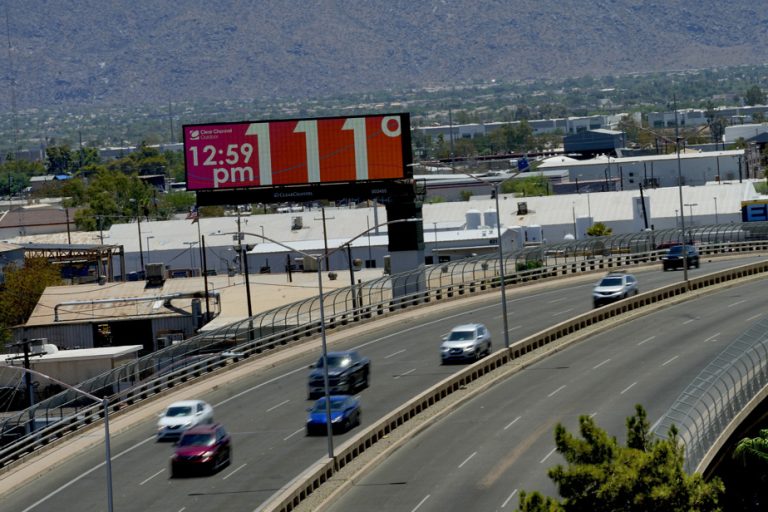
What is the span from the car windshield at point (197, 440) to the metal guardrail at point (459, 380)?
3461 millimetres

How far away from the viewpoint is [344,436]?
50.6 m

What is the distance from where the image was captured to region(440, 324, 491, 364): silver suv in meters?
61.7

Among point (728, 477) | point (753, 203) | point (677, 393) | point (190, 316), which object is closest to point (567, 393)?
point (677, 393)

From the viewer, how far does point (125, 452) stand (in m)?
51.3

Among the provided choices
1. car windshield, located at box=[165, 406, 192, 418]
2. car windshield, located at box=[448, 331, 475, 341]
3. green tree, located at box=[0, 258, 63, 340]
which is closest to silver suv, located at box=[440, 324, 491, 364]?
car windshield, located at box=[448, 331, 475, 341]

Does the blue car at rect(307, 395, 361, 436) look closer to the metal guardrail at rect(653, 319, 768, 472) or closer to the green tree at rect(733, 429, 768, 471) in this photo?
the metal guardrail at rect(653, 319, 768, 472)

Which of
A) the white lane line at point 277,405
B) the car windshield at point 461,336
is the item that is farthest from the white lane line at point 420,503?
the car windshield at point 461,336

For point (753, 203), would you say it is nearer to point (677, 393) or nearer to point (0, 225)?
point (677, 393)

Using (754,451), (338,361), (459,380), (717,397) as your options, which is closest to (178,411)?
(338,361)

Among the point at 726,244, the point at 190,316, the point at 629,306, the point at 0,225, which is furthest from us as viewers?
the point at 0,225

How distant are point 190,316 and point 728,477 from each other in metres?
47.3

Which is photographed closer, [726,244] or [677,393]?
[677,393]

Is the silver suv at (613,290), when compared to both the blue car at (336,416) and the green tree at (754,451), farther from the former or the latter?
the green tree at (754,451)

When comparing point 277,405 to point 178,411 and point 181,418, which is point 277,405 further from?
point 181,418
